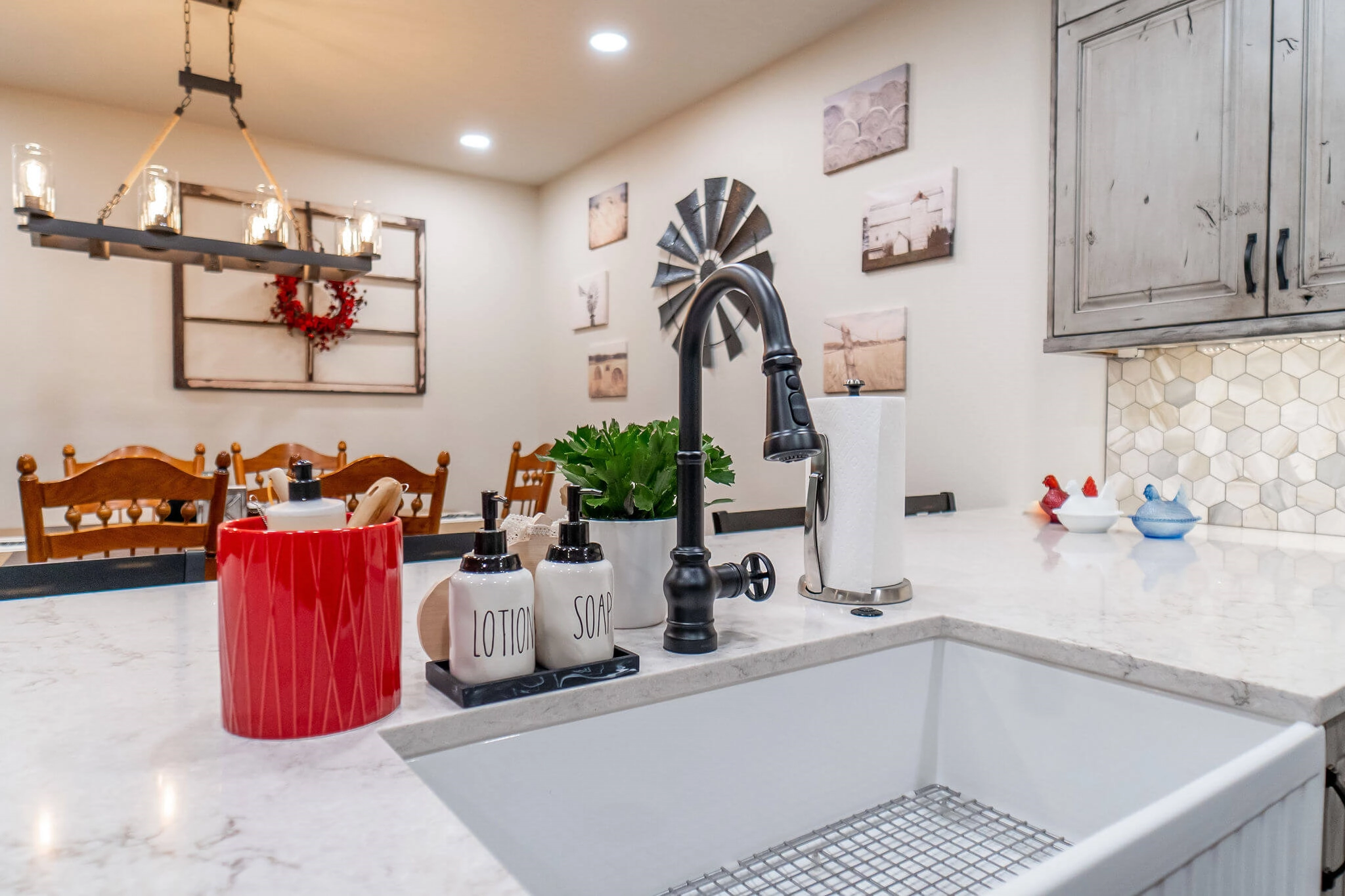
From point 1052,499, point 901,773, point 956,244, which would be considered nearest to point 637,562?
point 901,773

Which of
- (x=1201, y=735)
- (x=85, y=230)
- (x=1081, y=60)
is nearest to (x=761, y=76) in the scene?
(x=1081, y=60)

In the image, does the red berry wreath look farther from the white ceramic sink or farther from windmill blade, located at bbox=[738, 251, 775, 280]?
the white ceramic sink

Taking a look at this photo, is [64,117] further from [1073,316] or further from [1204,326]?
[1204,326]

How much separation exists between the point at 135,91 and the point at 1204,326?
13.2ft

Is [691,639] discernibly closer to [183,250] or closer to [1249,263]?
[1249,263]

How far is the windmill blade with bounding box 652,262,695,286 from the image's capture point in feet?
11.3

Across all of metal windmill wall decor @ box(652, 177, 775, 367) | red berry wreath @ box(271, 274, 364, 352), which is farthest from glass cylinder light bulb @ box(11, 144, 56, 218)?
metal windmill wall decor @ box(652, 177, 775, 367)

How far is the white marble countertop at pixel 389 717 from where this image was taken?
412 millimetres

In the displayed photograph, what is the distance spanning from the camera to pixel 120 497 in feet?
5.80

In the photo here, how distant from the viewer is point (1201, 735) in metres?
0.70

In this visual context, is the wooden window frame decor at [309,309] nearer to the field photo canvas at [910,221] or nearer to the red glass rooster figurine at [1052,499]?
the field photo canvas at [910,221]

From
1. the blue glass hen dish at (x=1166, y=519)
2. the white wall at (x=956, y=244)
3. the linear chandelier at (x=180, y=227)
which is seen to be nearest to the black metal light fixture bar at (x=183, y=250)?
the linear chandelier at (x=180, y=227)

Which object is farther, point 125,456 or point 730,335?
point 730,335

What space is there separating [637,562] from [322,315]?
369 cm
